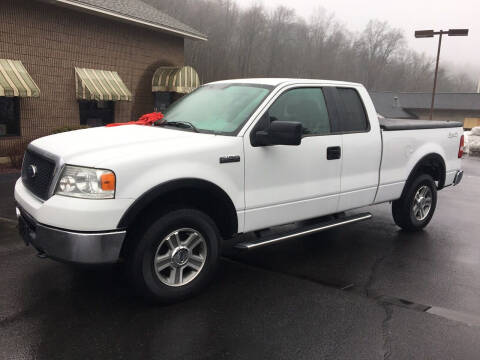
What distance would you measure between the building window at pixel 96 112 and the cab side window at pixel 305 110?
11.5 m

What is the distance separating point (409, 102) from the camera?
61.2 meters

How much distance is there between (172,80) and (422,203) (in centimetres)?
1215

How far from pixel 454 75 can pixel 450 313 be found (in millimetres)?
136180

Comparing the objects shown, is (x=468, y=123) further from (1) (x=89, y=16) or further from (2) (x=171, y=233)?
(2) (x=171, y=233)

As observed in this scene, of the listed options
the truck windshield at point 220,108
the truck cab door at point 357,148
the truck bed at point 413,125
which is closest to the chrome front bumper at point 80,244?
the truck windshield at point 220,108

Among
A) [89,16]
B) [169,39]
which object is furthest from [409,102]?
[89,16]

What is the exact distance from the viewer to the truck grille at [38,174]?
362 cm

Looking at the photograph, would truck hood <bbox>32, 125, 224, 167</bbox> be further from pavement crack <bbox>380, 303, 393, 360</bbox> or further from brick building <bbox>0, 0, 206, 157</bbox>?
brick building <bbox>0, 0, 206, 157</bbox>

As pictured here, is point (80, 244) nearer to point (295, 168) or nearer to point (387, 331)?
point (295, 168)

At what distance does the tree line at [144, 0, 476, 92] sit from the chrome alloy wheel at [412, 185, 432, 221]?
149 feet

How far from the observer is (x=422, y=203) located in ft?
21.2

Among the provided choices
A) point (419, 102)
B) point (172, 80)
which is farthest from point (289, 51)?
point (172, 80)

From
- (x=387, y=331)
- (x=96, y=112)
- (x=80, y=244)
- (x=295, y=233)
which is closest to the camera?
(x=80, y=244)

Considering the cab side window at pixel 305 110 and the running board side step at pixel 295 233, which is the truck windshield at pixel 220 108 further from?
the running board side step at pixel 295 233
